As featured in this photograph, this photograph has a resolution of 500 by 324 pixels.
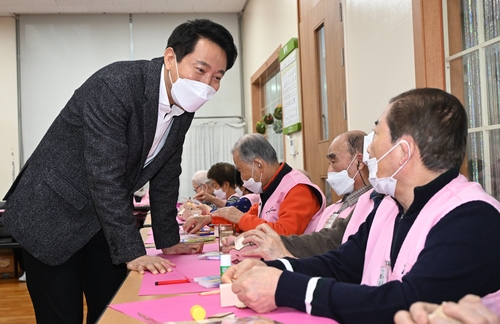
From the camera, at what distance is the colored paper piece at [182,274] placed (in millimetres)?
1412

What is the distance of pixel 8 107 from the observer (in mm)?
7930

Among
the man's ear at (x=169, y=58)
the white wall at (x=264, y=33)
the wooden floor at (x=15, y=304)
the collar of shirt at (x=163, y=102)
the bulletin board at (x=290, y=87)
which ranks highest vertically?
the white wall at (x=264, y=33)

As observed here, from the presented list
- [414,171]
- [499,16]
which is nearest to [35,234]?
[414,171]

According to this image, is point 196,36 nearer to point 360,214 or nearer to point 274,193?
point 360,214

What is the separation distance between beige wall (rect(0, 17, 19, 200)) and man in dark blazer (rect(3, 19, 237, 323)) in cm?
671

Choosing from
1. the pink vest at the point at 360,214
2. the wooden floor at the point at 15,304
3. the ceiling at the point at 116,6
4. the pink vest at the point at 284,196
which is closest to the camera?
the pink vest at the point at 360,214

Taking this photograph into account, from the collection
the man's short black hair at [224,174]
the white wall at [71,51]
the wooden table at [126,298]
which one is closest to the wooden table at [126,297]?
the wooden table at [126,298]

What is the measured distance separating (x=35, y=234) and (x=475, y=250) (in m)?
1.23

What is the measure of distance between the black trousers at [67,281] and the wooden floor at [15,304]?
99.5 inches

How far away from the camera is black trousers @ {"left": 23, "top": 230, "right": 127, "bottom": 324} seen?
1.65 metres

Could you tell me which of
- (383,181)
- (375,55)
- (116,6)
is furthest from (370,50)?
(116,6)

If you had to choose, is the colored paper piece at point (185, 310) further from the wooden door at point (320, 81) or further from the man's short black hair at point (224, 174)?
the man's short black hair at point (224, 174)

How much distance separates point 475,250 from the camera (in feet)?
3.32

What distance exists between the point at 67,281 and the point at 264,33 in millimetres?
5061
